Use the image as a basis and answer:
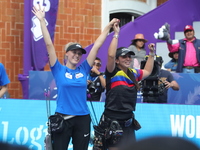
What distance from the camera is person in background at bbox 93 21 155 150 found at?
5402 millimetres

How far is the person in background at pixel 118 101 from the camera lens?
213 inches

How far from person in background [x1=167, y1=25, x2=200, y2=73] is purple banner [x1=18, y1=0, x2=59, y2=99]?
288 centimetres

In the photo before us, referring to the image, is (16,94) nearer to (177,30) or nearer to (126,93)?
(177,30)

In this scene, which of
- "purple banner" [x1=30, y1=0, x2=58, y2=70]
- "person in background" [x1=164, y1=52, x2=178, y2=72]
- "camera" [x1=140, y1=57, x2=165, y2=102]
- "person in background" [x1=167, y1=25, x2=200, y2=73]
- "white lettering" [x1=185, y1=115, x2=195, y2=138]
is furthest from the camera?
"purple banner" [x1=30, y1=0, x2=58, y2=70]

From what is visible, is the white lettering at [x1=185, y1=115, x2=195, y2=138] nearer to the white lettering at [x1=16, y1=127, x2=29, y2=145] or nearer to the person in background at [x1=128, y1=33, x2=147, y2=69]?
the white lettering at [x1=16, y1=127, x2=29, y2=145]

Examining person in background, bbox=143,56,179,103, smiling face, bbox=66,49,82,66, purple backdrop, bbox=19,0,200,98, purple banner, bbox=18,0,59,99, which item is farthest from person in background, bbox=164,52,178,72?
smiling face, bbox=66,49,82,66

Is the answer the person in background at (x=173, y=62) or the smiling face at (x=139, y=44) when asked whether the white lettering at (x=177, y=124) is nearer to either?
the person in background at (x=173, y=62)

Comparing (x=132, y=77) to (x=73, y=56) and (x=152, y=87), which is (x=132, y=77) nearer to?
(x=73, y=56)

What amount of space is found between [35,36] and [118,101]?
6007 mm

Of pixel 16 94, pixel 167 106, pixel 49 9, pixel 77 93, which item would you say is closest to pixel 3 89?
pixel 77 93

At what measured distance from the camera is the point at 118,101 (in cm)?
539

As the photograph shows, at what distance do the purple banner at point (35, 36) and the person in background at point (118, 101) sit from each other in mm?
5625

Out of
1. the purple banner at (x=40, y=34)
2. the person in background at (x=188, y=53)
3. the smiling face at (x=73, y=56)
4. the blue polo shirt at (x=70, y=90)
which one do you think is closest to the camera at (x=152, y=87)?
the person in background at (x=188, y=53)

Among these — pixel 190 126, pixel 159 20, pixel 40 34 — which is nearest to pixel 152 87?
pixel 190 126
